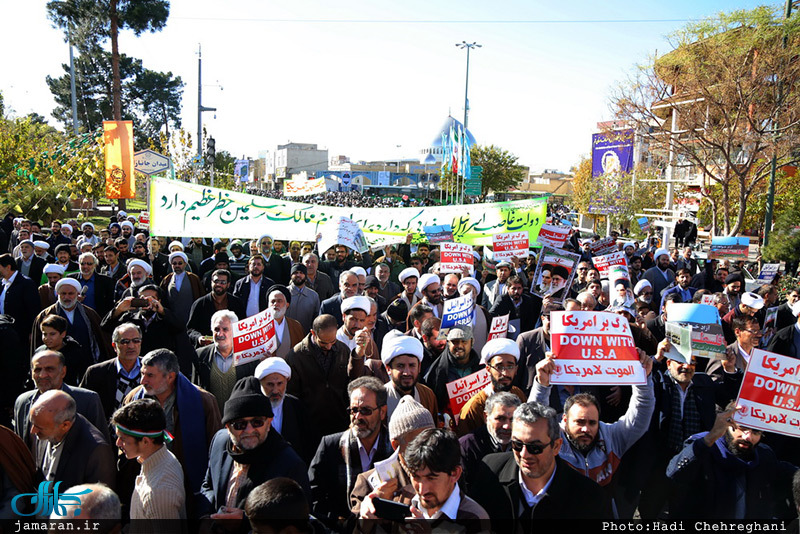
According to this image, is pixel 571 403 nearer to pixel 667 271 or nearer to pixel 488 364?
pixel 488 364

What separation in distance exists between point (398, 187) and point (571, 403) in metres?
95.1

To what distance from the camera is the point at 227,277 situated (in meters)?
6.84

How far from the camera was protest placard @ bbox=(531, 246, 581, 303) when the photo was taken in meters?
8.27

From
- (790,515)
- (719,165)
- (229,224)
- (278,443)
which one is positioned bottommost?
(790,515)

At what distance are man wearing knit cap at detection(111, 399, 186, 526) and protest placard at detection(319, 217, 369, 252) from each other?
6993 mm

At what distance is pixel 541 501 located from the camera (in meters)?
2.89

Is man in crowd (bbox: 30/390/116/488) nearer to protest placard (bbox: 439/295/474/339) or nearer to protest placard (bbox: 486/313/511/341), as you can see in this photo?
protest placard (bbox: 439/295/474/339)

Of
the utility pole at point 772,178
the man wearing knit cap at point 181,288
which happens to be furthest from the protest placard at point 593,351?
the utility pole at point 772,178

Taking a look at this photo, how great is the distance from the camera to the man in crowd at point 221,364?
16.1ft

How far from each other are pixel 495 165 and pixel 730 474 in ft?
191

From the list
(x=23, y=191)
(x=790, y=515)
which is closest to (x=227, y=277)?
(x=790, y=515)

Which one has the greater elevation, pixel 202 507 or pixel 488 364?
pixel 488 364

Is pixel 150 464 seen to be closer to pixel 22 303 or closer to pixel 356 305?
pixel 356 305

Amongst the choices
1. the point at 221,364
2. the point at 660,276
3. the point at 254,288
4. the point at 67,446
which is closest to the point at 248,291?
the point at 254,288
